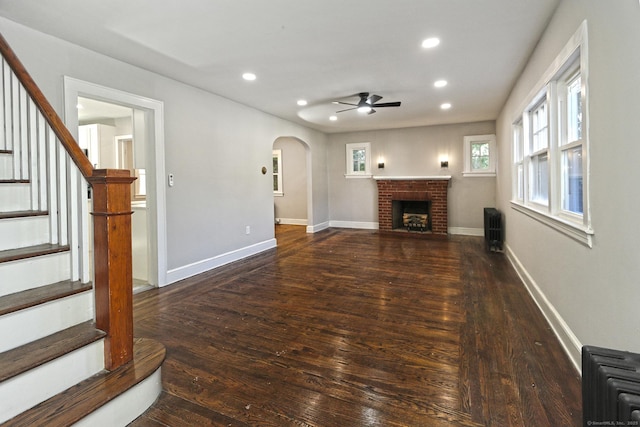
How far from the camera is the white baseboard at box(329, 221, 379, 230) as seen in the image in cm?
831

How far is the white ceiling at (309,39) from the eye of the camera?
2418 millimetres

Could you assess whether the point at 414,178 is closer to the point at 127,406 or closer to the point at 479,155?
the point at 479,155

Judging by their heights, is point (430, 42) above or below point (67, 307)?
above

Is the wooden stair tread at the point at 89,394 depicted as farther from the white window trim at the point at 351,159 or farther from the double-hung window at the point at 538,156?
the white window trim at the point at 351,159

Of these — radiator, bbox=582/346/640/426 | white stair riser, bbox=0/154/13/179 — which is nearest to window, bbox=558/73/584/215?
radiator, bbox=582/346/640/426

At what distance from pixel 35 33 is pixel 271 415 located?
3.55 meters

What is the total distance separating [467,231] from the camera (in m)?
7.35

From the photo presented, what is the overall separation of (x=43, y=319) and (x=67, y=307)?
113 millimetres

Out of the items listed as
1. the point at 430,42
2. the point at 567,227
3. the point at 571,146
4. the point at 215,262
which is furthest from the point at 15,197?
the point at 571,146

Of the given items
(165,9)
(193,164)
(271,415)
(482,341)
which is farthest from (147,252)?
(482,341)

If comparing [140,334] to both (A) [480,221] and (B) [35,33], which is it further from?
(A) [480,221]

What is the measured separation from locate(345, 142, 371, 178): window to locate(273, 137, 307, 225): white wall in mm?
1353

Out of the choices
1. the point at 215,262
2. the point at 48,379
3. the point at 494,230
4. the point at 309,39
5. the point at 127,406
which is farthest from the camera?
the point at 494,230

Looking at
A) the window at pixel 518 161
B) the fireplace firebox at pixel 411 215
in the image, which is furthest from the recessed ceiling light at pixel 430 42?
the fireplace firebox at pixel 411 215
